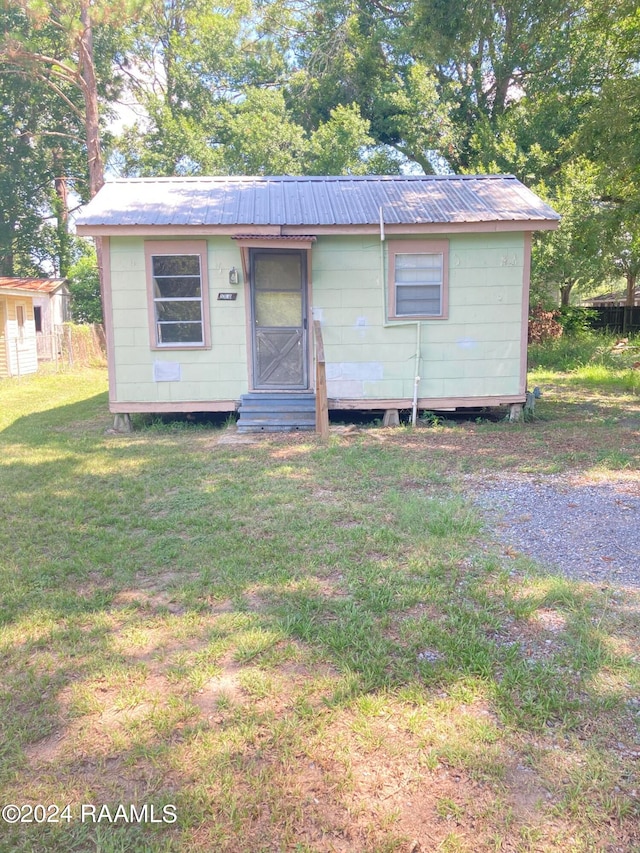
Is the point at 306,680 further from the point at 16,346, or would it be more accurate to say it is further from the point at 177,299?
the point at 16,346

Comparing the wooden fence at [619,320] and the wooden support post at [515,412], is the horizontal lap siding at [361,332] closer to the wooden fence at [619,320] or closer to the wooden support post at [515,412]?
the wooden support post at [515,412]

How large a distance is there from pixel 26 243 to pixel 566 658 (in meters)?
31.2

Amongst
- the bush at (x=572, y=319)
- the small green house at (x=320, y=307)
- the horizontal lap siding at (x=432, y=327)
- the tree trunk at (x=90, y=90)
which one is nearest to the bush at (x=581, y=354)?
the bush at (x=572, y=319)

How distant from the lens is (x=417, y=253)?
318 inches

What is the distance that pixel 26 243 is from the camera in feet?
94.4

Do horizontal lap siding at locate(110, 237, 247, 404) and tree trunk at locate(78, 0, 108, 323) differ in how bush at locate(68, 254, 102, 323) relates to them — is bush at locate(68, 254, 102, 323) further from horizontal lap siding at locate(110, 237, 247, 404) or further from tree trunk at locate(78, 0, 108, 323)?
horizontal lap siding at locate(110, 237, 247, 404)

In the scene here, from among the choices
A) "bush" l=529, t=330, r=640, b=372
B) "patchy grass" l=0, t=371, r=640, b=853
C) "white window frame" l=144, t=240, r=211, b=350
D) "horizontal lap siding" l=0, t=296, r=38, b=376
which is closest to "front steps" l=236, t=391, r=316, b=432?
"white window frame" l=144, t=240, r=211, b=350

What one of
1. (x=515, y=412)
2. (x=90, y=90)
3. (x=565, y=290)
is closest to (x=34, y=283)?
(x=90, y=90)

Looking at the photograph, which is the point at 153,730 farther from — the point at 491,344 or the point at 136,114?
the point at 136,114

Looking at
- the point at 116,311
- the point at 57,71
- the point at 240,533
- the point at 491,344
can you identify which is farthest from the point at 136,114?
the point at 240,533

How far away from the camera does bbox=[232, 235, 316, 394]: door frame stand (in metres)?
7.66

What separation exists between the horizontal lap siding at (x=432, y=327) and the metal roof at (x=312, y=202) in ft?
1.20

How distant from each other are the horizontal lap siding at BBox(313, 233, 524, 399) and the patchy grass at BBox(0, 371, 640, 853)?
3.53 m

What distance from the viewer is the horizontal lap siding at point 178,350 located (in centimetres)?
798
